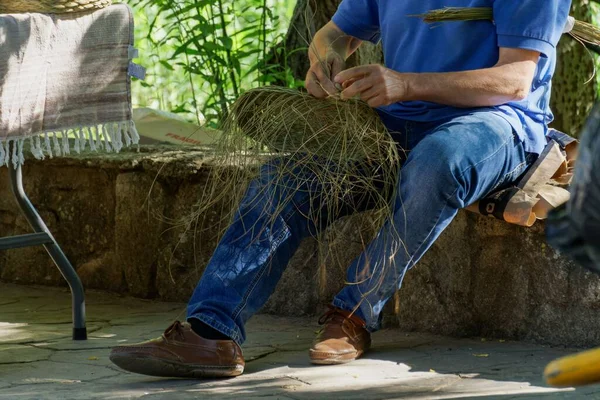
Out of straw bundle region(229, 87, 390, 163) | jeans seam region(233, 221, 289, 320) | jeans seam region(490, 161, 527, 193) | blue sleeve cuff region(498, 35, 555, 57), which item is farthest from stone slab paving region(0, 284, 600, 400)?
blue sleeve cuff region(498, 35, 555, 57)

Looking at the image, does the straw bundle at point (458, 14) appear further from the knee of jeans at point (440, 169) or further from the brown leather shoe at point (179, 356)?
the brown leather shoe at point (179, 356)

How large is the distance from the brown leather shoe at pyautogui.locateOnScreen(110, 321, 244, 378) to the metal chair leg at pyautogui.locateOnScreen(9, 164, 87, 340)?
2.09 ft

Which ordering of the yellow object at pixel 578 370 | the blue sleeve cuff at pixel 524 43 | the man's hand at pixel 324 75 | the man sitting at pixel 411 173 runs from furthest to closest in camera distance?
the man's hand at pixel 324 75, the blue sleeve cuff at pixel 524 43, the man sitting at pixel 411 173, the yellow object at pixel 578 370

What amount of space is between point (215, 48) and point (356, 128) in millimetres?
1823

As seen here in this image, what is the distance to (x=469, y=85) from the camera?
9.50ft

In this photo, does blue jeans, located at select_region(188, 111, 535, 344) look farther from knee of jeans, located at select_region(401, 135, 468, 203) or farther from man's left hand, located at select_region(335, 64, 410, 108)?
man's left hand, located at select_region(335, 64, 410, 108)

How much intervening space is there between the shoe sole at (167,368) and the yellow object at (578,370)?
5.79ft

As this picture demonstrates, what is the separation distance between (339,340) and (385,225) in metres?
0.37

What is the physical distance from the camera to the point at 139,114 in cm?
468

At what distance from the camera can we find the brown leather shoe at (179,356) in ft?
9.21

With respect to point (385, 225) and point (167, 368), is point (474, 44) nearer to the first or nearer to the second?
point (385, 225)

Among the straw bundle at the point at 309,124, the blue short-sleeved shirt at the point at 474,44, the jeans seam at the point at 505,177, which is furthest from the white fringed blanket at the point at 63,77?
the jeans seam at the point at 505,177

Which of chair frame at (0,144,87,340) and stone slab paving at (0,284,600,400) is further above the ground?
chair frame at (0,144,87,340)

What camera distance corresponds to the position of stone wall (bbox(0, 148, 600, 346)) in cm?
326
